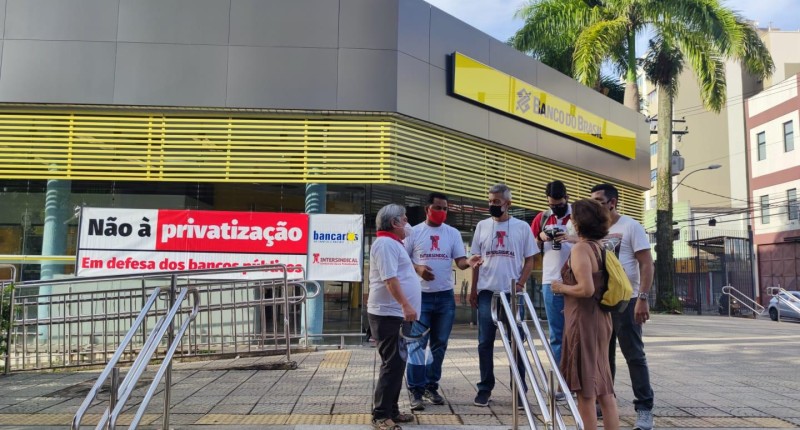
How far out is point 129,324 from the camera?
8.10 meters

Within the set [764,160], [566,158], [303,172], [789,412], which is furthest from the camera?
[764,160]

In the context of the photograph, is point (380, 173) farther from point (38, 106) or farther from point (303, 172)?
point (38, 106)

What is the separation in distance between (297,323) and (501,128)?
5450mm

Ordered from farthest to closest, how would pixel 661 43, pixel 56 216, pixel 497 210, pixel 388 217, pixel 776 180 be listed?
pixel 776 180 → pixel 661 43 → pixel 56 216 → pixel 497 210 → pixel 388 217

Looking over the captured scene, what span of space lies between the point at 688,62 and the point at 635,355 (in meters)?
17.3

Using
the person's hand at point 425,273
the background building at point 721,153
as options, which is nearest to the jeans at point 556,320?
the person's hand at point 425,273

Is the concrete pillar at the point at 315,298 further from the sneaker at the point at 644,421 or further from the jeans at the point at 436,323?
the sneaker at the point at 644,421

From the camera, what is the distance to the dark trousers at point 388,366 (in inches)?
167

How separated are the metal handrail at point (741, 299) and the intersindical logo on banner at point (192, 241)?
19.0 m

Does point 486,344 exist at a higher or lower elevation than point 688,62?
lower

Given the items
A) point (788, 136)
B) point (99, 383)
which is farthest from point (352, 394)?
point (788, 136)

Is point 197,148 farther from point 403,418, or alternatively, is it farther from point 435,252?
point 403,418

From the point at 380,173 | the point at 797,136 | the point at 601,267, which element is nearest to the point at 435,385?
the point at 601,267

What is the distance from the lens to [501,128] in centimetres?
1147
